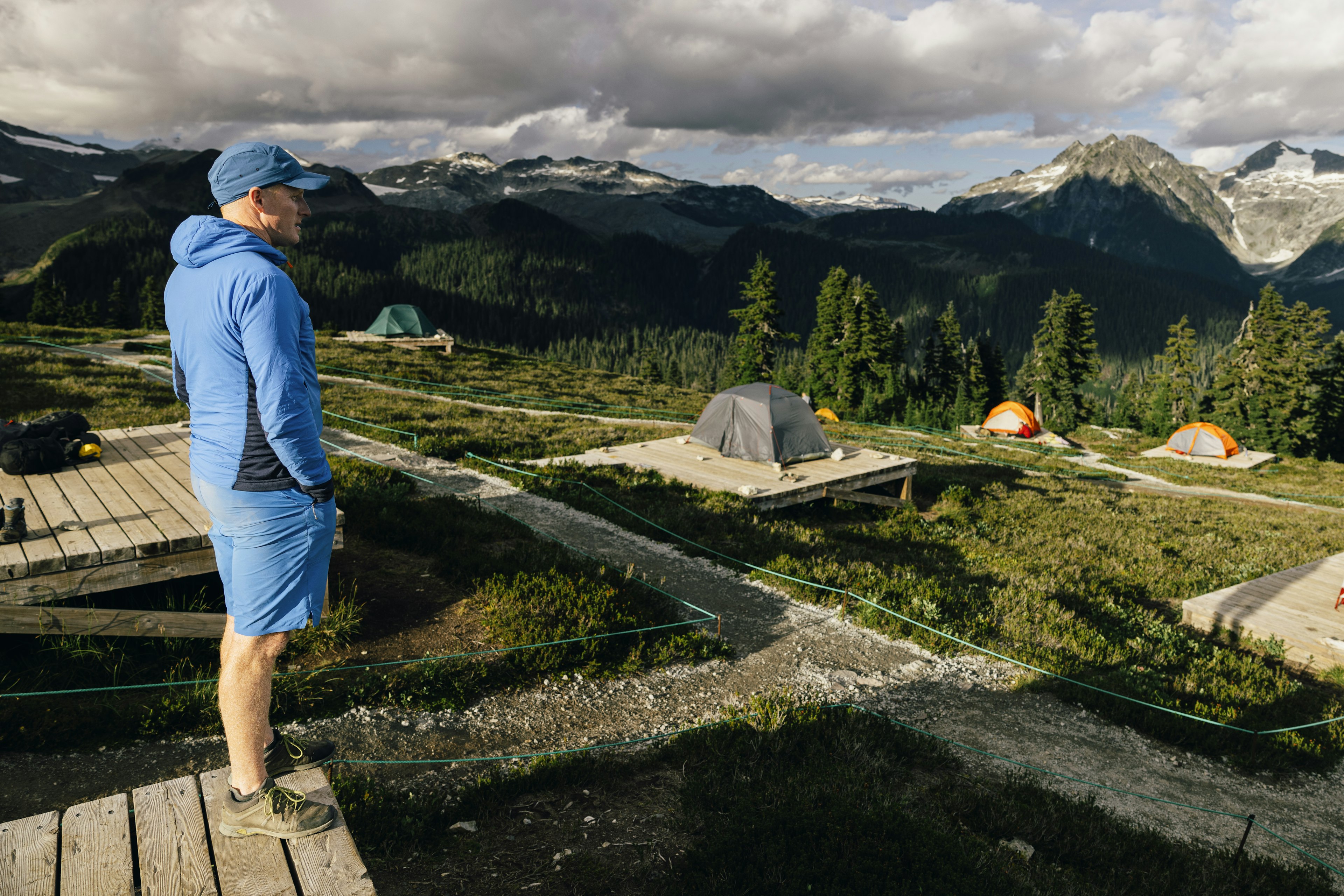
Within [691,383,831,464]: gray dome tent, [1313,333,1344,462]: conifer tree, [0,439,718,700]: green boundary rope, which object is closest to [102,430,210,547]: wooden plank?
[0,439,718,700]: green boundary rope

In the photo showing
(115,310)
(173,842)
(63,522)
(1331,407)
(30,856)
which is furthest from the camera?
(115,310)

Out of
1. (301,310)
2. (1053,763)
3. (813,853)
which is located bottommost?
(1053,763)

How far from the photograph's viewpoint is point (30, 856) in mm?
3107

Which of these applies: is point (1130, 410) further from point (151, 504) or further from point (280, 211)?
point (280, 211)

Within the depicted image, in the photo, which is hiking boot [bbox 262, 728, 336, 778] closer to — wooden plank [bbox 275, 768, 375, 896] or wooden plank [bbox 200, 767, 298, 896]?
wooden plank [bbox 275, 768, 375, 896]

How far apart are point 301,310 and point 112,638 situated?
4.30 metres

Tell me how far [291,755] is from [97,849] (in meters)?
0.91

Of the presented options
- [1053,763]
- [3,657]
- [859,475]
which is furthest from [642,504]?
[3,657]

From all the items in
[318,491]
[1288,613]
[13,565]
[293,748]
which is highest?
[318,491]

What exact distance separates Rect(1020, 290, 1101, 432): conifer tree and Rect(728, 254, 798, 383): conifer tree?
2527cm

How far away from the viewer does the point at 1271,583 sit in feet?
39.6

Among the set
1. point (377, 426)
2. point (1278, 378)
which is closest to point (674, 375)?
point (1278, 378)

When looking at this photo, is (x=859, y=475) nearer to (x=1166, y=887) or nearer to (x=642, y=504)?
(x=642, y=504)

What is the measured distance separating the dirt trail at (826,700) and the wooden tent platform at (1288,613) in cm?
361
